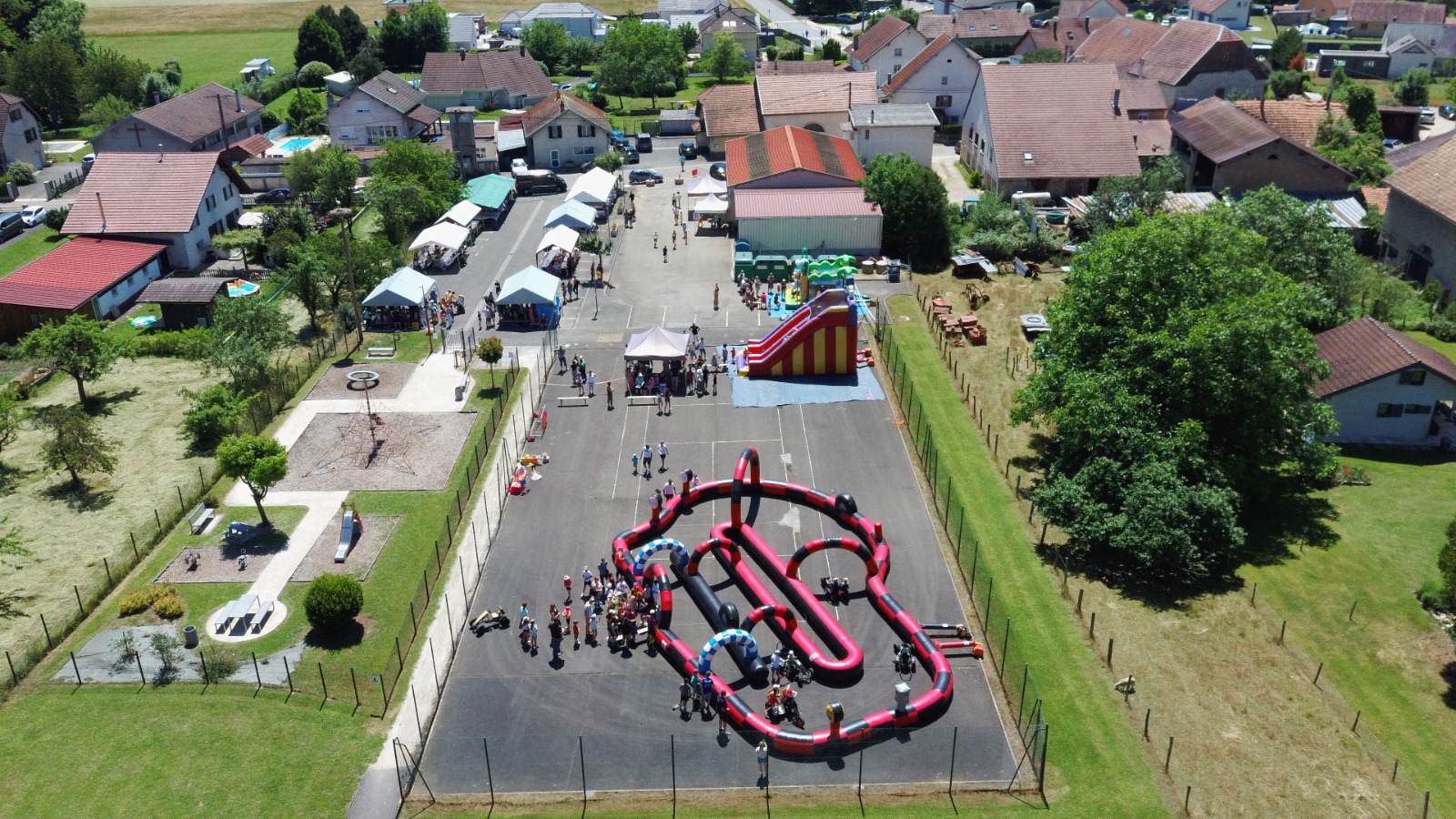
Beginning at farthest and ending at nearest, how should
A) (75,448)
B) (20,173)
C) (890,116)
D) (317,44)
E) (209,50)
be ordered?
1. (209,50)
2. (317,44)
3. (20,173)
4. (890,116)
5. (75,448)

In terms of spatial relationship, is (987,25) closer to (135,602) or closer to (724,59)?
(724,59)

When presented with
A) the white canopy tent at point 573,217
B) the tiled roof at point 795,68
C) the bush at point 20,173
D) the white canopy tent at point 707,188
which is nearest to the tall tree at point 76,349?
the white canopy tent at point 573,217

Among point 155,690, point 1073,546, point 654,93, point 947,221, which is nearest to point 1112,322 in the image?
point 1073,546

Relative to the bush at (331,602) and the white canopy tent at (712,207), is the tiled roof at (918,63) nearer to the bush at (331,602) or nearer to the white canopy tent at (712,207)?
the white canopy tent at (712,207)

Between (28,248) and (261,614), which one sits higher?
(28,248)

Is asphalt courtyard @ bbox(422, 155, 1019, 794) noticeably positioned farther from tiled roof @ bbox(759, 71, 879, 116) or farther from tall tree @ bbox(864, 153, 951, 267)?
tiled roof @ bbox(759, 71, 879, 116)

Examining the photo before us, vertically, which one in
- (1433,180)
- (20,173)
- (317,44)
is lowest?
(20,173)

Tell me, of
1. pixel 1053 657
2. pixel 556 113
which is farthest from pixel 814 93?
pixel 1053 657
